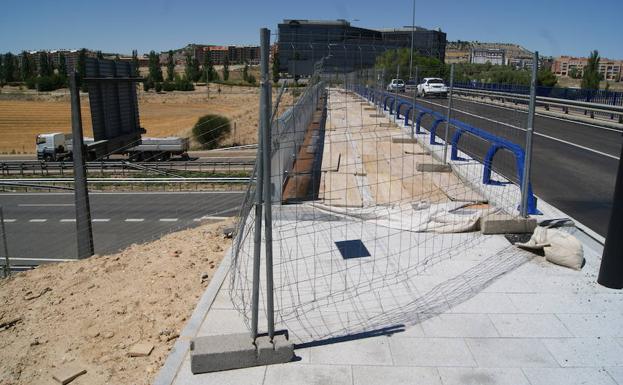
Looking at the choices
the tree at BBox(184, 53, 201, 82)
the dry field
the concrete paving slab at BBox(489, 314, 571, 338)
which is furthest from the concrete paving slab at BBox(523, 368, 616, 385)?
the tree at BBox(184, 53, 201, 82)

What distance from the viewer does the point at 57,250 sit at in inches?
617

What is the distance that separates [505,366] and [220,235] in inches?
199

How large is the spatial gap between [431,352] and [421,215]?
3610 mm

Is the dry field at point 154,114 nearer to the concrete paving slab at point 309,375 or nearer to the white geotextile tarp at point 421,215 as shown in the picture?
the white geotextile tarp at point 421,215

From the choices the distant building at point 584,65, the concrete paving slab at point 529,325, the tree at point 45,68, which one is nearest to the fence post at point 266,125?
the concrete paving slab at point 529,325

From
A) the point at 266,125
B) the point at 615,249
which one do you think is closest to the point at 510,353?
the point at 615,249

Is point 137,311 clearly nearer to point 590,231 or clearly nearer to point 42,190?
point 590,231

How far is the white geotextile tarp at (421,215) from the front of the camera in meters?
7.56

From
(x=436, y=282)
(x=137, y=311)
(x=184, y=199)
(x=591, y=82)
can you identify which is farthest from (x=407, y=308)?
(x=591, y=82)

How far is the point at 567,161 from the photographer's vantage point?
48.8 ft

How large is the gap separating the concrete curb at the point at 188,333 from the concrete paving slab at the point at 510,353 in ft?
7.75

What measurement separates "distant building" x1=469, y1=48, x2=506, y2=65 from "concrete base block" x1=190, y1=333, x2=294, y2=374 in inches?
367

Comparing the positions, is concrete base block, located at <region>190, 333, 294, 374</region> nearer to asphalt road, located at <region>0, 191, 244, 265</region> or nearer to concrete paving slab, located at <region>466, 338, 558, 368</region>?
concrete paving slab, located at <region>466, 338, 558, 368</region>

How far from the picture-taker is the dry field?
44156mm
